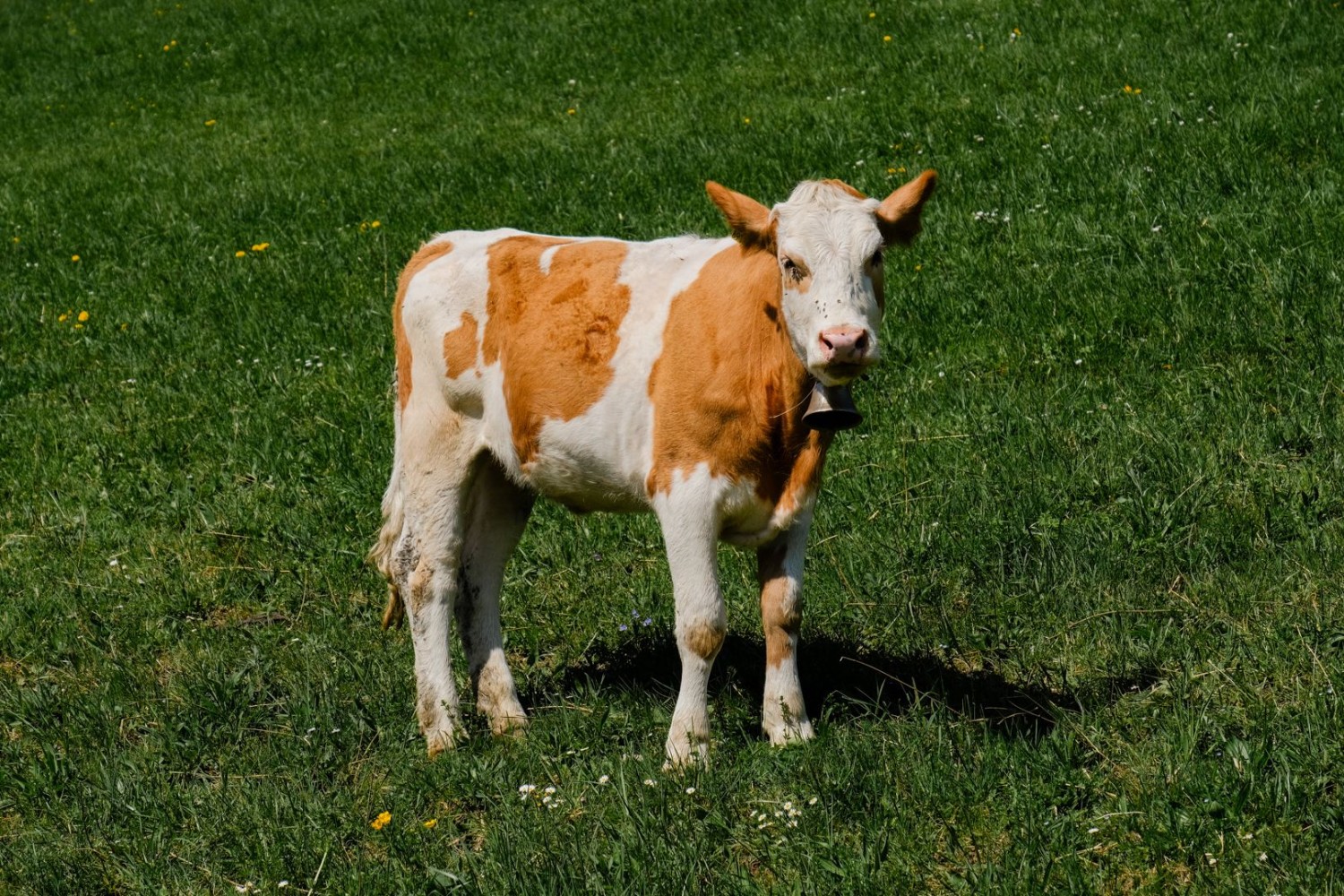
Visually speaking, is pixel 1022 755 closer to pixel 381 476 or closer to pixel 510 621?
pixel 510 621

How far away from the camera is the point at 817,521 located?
7.22 meters

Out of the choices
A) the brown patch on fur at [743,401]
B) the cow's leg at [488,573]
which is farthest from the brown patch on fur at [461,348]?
the brown patch on fur at [743,401]

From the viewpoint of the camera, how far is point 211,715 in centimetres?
616

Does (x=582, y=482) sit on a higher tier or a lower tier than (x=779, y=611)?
higher

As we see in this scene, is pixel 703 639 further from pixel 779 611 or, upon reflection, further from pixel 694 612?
pixel 779 611

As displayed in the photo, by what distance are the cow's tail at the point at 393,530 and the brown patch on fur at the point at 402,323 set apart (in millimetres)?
91

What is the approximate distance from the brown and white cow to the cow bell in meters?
0.15

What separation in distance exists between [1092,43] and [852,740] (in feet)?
32.6

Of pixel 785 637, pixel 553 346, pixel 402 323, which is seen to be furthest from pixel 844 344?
pixel 402 323

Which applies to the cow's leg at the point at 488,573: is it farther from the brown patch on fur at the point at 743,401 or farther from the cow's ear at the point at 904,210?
the cow's ear at the point at 904,210

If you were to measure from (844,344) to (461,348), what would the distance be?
209 centimetres

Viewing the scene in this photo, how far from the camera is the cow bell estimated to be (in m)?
5.02

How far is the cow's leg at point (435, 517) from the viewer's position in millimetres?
6238

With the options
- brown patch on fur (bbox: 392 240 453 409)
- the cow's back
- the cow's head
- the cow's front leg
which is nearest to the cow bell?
the cow's head
